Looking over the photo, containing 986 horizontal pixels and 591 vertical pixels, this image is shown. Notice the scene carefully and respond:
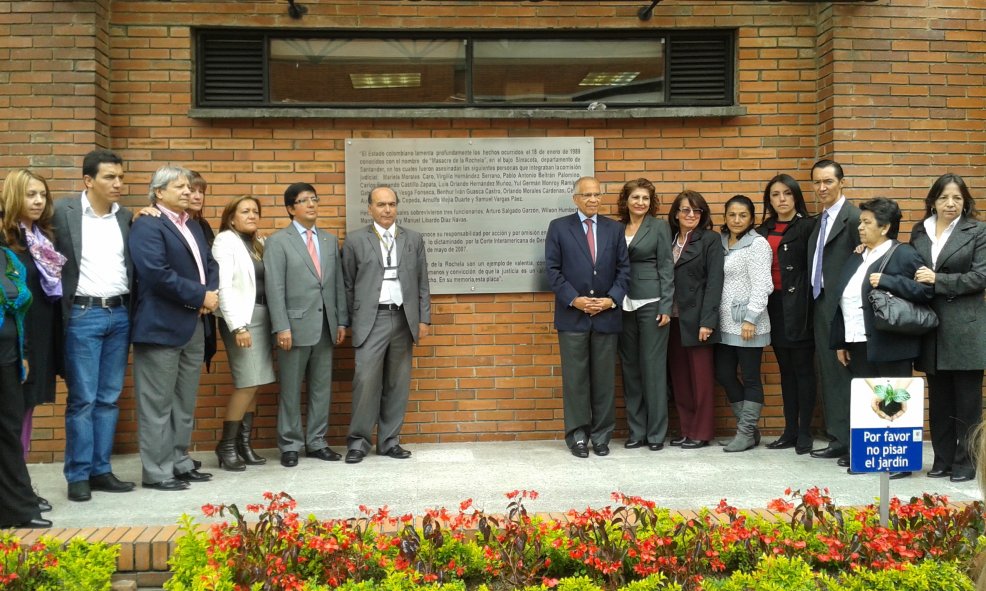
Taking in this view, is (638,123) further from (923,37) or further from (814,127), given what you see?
(923,37)

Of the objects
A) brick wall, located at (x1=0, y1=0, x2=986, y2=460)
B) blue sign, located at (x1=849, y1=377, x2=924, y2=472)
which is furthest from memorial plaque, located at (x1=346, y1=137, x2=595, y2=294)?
blue sign, located at (x1=849, y1=377, x2=924, y2=472)

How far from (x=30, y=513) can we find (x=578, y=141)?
14.9 feet

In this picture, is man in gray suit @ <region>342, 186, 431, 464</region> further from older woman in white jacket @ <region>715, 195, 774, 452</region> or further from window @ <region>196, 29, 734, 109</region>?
older woman in white jacket @ <region>715, 195, 774, 452</region>

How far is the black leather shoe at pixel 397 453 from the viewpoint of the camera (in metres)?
6.46

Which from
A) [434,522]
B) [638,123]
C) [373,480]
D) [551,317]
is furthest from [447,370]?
[434,522]

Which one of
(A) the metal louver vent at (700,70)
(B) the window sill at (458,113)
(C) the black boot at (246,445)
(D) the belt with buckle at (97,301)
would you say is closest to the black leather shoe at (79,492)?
(D) the belt with buckle at (97,301)

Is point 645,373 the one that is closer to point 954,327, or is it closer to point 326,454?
point 954,327

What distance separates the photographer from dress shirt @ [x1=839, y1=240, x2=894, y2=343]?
6.00 metres

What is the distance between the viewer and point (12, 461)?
4602 millimetres

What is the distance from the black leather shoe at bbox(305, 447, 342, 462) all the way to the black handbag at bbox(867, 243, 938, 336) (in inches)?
148

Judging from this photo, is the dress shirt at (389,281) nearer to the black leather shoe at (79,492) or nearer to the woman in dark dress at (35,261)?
the woman in dark dress at (35,261)

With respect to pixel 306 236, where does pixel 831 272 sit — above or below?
below

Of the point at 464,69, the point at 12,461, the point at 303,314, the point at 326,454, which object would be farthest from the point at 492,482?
the point at 464,69

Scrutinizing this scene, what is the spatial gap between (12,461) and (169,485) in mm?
1036
